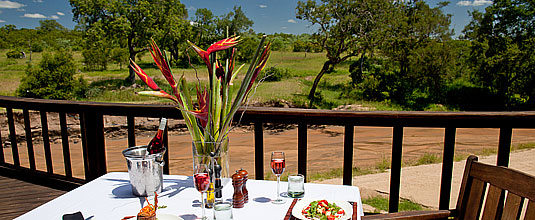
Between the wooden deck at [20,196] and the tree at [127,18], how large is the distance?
13.4 metres

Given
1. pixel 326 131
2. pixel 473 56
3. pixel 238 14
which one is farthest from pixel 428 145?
pixel 238 14

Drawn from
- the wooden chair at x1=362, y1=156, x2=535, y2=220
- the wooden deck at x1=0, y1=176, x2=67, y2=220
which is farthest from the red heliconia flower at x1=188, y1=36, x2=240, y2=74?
the wooden deck at x1=0, y1=176, x2=67, y2=220

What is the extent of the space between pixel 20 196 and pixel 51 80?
1255 centimetres

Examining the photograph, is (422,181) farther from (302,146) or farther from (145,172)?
(145,172)

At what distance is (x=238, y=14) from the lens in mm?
23484

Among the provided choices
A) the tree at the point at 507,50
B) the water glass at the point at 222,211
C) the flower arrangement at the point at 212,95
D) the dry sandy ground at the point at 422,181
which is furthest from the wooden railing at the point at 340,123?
the tree at the point at 507,50

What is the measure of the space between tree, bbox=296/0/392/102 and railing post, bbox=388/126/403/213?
1239 cm

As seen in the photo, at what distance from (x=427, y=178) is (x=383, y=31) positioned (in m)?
9.64

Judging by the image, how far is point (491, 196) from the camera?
3.98 ft

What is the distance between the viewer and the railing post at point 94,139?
8.15ft


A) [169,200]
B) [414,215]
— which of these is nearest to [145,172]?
[169,200]

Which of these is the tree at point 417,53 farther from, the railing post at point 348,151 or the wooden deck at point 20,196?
the wooden deck at point 20,196

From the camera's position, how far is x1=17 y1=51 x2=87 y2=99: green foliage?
13.0m

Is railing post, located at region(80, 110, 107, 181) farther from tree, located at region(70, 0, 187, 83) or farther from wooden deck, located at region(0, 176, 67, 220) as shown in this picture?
tree, located at region(70, 0, 187, 83)
